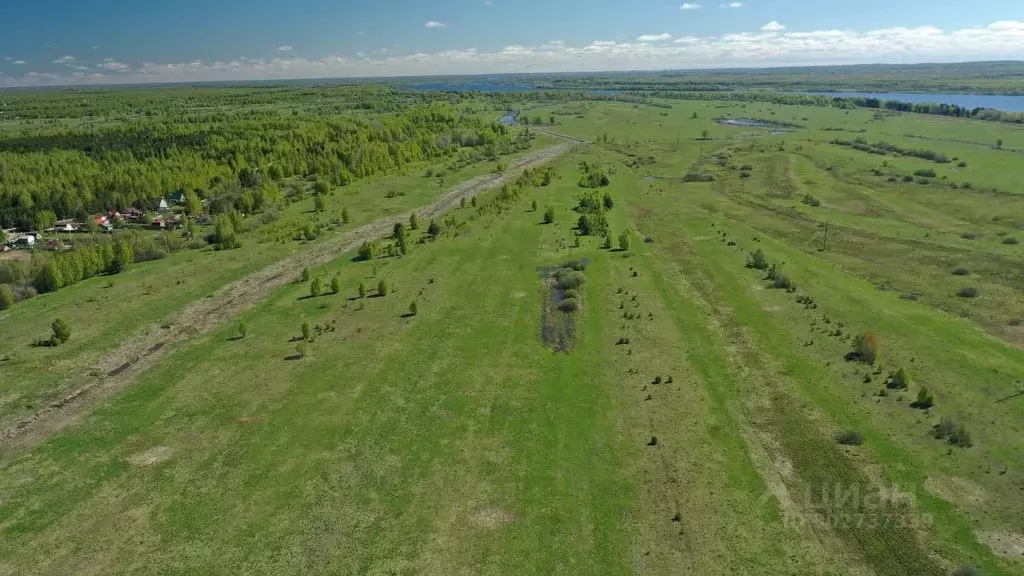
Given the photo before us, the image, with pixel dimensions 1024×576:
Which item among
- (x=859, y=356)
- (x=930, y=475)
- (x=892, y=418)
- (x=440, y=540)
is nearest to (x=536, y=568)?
(x=440, y=540)

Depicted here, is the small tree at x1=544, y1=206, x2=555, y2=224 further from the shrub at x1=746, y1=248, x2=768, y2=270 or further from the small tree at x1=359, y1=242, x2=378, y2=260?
the shrub at x1=746, y1=248, x2=768, y2=270

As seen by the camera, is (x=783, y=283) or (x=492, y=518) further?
(x=783, y=283)

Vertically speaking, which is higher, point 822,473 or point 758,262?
point 758,262

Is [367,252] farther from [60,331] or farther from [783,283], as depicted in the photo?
[783,283]

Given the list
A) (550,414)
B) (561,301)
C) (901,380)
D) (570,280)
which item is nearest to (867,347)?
(901,380)

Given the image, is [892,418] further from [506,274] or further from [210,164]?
[210,164]
